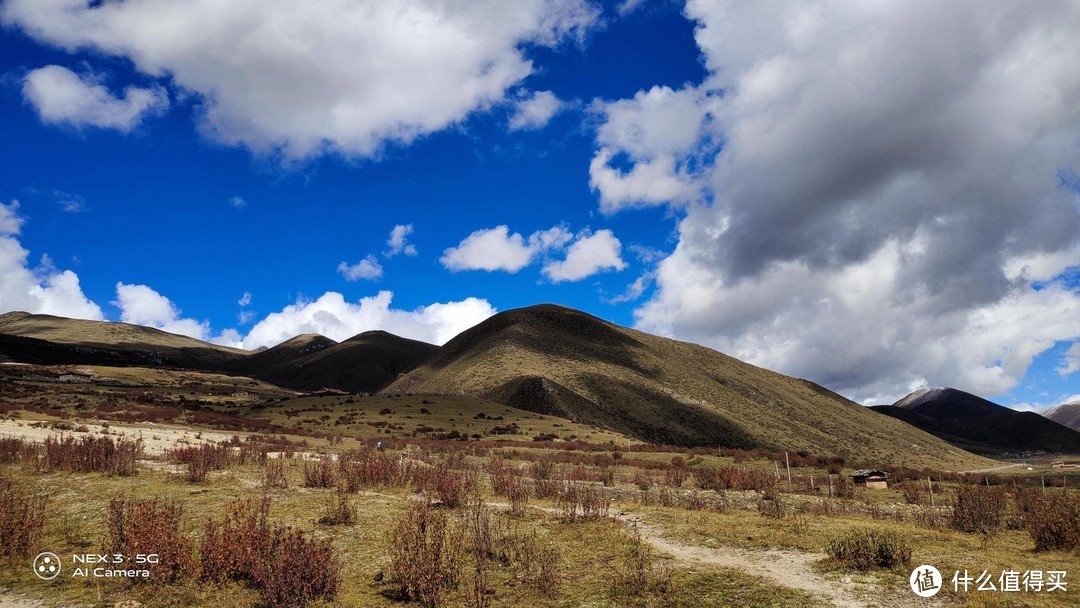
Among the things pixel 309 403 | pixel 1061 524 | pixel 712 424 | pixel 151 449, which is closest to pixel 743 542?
pixel 1061 524

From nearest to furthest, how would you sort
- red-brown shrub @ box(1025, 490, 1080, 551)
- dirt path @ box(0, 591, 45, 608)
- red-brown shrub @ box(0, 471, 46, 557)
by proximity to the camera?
1. dirt path @ box(0, 591, 45, 608)
2. red-brown shrub @ box(0, 471, 46, 557)
3. red-brown shrub @ box(1025, 490, 1080, 551)

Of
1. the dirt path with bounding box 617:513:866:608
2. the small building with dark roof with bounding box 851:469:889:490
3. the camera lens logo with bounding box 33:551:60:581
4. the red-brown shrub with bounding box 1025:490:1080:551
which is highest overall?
the red-brown shrub with bounding box 1025:490:1080:551

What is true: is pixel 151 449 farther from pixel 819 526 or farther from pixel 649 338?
pixel 649 338

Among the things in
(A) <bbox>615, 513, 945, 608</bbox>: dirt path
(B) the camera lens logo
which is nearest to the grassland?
(A) <bbox>615, 513, 945, 608</bbox>: dirt path

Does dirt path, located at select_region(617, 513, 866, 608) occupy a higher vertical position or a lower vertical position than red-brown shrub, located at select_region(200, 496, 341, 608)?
lower

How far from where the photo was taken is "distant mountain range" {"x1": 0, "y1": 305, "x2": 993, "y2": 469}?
96.2m

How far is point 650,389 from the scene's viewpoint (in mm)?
110625

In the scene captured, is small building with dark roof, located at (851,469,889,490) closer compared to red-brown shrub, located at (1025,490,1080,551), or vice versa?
red-brown shrub, located at (1025,490,1080,551)

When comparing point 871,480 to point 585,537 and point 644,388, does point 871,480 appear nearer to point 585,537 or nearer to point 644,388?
point 585,537

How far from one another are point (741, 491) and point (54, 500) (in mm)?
23319

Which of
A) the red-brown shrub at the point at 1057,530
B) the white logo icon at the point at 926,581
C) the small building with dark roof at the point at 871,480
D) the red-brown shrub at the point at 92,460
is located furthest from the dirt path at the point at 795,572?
the small building with dark roof at the point at 871,480

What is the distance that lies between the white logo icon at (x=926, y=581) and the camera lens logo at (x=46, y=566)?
44.7 feet

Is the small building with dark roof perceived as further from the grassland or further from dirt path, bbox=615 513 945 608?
dirt path, bbox=615 513 945 608

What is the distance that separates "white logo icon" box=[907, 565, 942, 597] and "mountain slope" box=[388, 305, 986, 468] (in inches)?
3040
